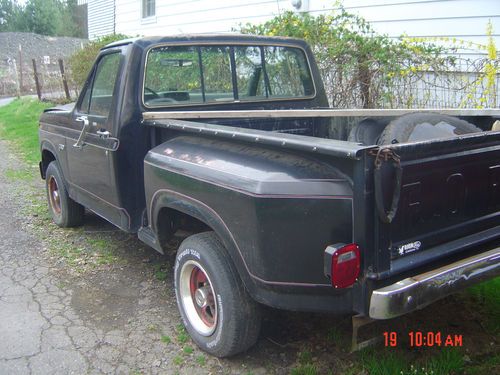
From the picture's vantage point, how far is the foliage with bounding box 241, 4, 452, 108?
600 centimetres

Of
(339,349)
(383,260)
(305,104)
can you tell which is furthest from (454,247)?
(305,104)

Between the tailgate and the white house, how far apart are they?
3.61m

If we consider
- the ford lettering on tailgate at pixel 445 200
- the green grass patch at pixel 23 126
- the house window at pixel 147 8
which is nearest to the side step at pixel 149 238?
the ford lettering on tailgate at pixel 445 200

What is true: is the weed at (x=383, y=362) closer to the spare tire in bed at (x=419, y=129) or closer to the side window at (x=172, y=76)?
the spare tire in bed at (x=419, y=129)

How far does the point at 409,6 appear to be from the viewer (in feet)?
22.1

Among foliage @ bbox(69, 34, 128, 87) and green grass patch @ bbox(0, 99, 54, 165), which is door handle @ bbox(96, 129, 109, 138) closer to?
green grass patch @ bbox(0, 99, 54, 165)

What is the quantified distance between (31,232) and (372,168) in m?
4.42

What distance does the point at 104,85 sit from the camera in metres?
4.29

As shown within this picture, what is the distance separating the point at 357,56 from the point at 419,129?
140 inches

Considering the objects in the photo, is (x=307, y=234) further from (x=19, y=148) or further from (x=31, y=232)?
(x=19, y=148)

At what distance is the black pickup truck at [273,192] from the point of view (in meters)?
2.39

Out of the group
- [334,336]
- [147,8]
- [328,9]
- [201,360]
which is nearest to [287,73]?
[334,336]
